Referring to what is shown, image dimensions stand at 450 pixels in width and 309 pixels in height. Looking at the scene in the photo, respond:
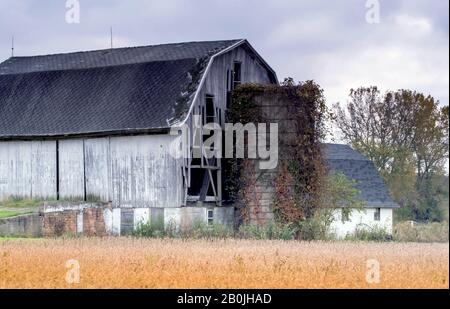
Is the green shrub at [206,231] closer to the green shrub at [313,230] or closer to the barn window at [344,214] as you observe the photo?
the green shrub at [313,230]

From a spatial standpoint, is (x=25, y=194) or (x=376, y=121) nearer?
(x=25, y=194)

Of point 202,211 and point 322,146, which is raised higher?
point 322,146

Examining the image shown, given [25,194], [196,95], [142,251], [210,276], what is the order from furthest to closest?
[25,194], [196,95], [142,251], [210,276]

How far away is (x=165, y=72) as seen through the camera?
133 ft

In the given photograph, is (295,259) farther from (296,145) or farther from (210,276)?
(296,145)

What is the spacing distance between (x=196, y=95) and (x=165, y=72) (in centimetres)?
291

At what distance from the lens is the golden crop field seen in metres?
17.3

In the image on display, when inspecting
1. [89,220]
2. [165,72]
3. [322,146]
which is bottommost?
[89,220]

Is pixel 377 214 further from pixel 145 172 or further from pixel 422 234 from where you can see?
pixel 145 172

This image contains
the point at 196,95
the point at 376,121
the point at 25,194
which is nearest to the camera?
the point at 196,95

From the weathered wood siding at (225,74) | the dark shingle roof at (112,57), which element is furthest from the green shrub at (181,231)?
the dark shingle roof at (112,57)

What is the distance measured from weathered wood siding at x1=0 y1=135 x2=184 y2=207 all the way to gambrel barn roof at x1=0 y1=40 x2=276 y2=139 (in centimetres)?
66

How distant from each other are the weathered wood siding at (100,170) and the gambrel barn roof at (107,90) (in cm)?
66

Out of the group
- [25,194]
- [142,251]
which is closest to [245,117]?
[25,194]
